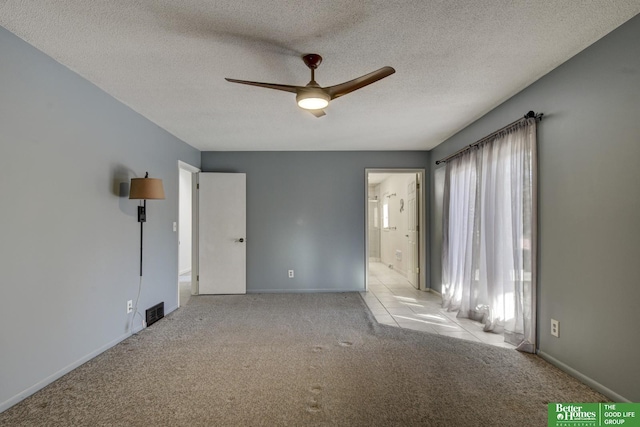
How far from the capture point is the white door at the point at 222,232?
16.3ft

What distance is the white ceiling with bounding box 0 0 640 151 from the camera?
174cm

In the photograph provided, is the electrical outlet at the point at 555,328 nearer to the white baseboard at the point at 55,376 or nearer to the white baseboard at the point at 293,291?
the white baseboard at the point at 293,291

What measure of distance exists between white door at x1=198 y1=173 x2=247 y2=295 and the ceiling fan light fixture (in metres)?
3.00

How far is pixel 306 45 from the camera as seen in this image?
2.09 metres

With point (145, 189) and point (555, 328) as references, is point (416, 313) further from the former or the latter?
point (145, 189)

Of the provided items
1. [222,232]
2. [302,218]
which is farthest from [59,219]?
[302,218]

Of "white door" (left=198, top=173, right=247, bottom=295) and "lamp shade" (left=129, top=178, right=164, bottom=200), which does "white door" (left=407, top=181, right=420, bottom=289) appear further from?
"lamp shade" (left=129, top=178, right=164, bottom=200)

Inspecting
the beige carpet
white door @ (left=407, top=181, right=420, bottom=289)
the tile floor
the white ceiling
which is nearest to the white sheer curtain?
the tile floor

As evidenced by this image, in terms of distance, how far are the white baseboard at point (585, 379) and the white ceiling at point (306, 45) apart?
2.35 metres

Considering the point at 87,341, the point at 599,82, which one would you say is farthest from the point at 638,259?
the point at 87,341

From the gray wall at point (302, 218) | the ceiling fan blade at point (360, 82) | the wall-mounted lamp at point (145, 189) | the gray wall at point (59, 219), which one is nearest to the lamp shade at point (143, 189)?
the wall-mounted lamp at point (145, 189)

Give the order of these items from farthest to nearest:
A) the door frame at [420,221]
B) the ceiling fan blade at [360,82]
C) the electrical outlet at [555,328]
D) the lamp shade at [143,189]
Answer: the door frame at [420,221] → the lamp shade at [143,189] → the electrical outlet at [555,328] → the ceiling fan blade at [360,82]

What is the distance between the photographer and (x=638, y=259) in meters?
1.81

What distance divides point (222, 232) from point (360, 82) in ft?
12.0
